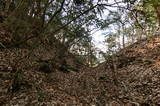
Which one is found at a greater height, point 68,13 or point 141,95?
point 68,13

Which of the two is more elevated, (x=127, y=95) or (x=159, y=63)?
(x=159, y=63)

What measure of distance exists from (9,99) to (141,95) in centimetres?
454

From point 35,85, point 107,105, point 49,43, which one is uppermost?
point 49,43

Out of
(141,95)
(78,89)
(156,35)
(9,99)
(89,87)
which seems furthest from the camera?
(156,35)

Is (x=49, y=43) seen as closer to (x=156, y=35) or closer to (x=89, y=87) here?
(x=89, y=87)

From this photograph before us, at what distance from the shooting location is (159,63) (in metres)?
11.5

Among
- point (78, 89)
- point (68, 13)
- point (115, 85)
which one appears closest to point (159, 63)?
point (115, 85)

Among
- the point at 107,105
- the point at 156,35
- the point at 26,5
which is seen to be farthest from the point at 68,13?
the point at 156,35

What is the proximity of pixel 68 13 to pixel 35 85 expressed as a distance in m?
2.86

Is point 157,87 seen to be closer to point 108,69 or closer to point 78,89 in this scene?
point 78,89

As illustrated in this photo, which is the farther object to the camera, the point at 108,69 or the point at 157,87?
the point at 108,69

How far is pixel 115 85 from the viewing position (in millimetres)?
9844

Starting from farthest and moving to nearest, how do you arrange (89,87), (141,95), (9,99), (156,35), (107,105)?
(156,35)
(89,87)
(141,95)
(107,105)
(9,99)

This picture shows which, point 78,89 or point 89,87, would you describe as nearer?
point 78,89
